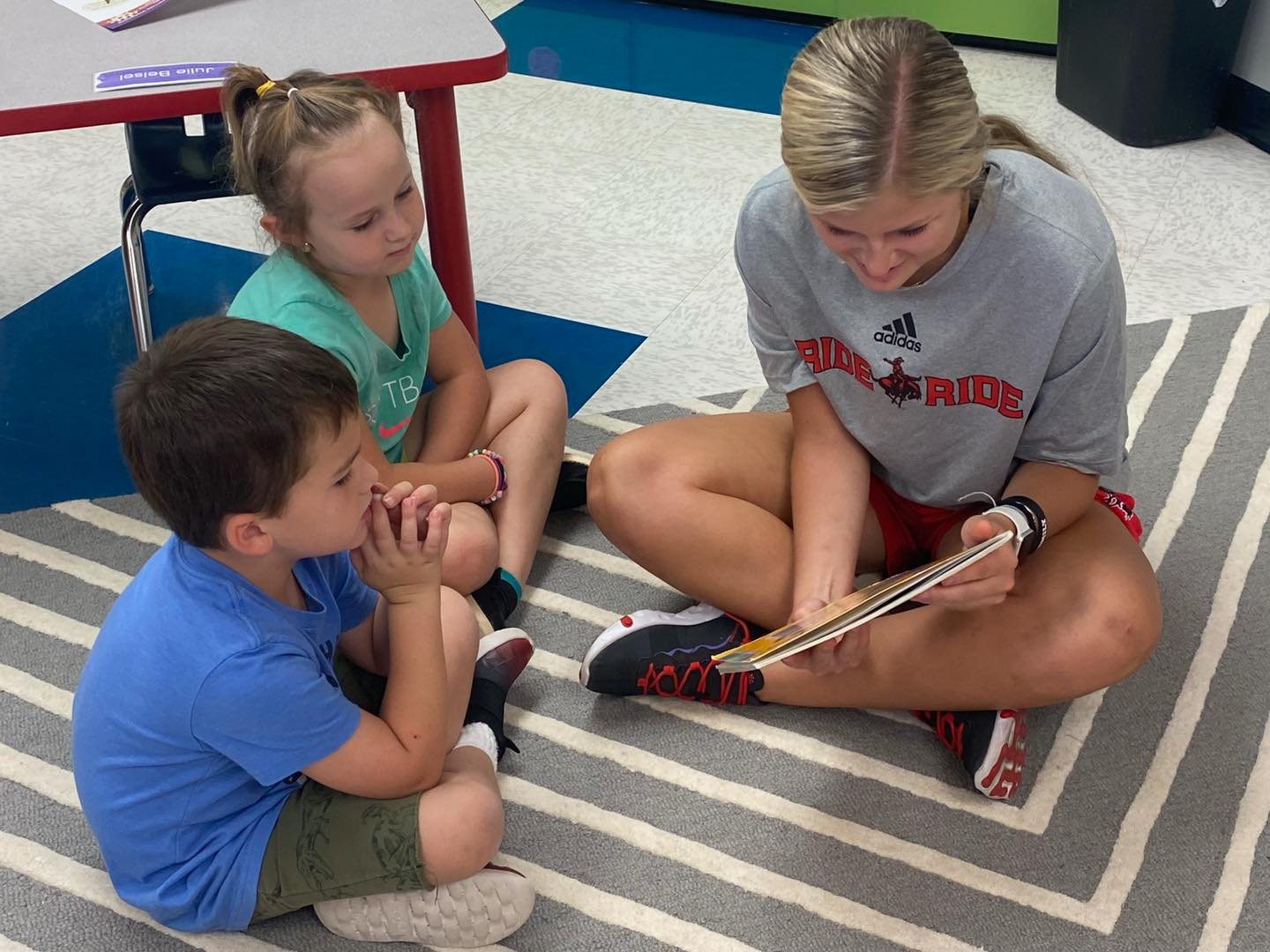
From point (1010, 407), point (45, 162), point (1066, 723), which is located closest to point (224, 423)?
point (1010, 407)

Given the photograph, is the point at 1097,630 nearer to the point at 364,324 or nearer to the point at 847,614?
Result: the point at 847,614

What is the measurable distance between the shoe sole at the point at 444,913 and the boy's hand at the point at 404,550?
0.91 ft

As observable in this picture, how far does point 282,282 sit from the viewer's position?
4.92 feet

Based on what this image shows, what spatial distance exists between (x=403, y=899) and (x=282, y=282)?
67cm

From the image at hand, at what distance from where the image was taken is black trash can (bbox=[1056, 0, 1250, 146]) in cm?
261

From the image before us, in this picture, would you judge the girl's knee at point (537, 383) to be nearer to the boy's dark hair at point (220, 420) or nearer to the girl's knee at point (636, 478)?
the girl's knee at point (636, 478)

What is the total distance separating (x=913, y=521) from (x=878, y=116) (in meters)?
0.55

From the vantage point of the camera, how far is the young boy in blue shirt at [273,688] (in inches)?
42.8

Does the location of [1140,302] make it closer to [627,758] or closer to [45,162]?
[627,758]

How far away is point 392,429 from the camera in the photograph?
164 cm

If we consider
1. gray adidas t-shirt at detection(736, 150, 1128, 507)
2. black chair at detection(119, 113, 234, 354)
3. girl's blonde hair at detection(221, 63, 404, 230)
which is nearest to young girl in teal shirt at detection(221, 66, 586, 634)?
girl's blonde hair at detection(221, 63, 404, 230)

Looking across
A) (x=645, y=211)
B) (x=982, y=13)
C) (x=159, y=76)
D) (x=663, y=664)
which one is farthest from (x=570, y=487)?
(x=982, y=13)

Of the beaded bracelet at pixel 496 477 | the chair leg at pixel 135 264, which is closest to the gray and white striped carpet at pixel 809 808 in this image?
the beaded bracelet at pixel 496 477

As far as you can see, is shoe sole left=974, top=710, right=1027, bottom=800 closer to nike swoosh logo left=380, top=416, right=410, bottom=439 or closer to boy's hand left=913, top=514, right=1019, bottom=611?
boy's hand left=913, top=514, right=1019, bottom=611
